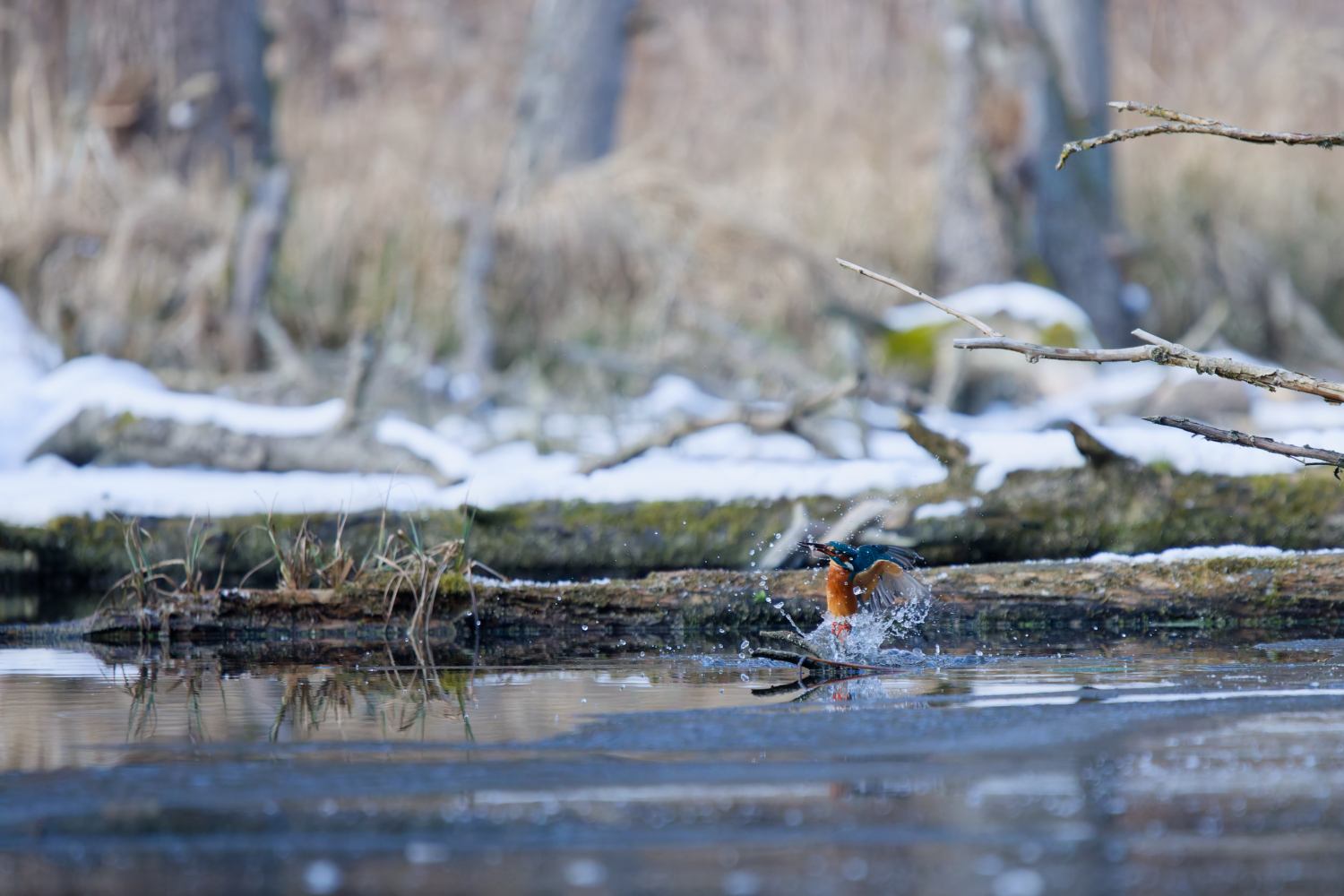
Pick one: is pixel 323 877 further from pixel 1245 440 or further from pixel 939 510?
pixel 939 510

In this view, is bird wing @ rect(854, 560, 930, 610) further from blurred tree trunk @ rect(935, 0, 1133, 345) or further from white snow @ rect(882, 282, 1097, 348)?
blurred tree trunk @ rect(935, 0, 1133, 345)

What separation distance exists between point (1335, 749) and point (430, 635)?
3368 mm

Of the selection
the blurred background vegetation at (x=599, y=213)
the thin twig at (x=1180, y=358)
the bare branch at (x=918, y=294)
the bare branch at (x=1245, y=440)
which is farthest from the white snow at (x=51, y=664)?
the blurred background vegetation at (x=599, y=213)

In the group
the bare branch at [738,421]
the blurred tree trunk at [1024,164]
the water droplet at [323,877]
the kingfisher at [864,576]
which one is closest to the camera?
the water droplet at [323,877]

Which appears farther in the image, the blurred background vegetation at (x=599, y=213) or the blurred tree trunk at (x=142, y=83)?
the blurred tree trunk at (x=142, y=83)

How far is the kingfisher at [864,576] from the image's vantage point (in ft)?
14.6

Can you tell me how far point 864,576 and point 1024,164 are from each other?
7.49m

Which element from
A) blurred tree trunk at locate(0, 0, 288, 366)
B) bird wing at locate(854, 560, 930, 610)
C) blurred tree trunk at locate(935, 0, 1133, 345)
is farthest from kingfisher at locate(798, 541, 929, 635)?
blurred tree trunk at locate(0, 0, 288, 366)

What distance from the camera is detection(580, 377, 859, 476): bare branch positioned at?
256 inches

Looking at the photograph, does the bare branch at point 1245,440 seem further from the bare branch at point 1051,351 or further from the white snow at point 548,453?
the white snow at point 548,453

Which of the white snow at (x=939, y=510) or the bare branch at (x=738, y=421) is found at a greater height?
the bare branch at (x=738, y=421)

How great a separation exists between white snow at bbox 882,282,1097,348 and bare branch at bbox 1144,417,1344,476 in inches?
241

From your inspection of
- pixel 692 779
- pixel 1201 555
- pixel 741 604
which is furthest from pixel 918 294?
pixel 1201 555

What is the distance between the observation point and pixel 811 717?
335 cm
